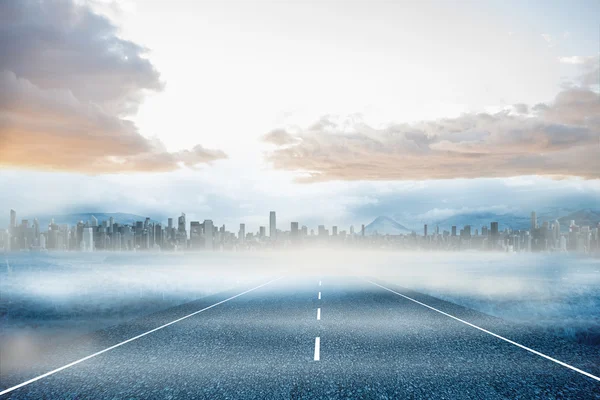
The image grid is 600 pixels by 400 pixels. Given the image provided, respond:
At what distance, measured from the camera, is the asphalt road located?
28.0 feet

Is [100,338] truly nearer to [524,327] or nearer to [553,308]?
[524,327]

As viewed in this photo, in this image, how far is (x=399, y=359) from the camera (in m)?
11.1

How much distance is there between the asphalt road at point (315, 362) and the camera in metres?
8.52

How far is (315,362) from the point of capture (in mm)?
10789

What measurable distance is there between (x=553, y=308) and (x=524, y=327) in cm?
1232

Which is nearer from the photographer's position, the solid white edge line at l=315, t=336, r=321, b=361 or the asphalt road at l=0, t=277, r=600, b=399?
the asphalt road at l=0, t=277, r=600, b=399

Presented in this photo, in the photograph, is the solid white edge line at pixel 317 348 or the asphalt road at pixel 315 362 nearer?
the asphalt road at pixel 315 362

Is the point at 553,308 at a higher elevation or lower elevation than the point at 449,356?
lower

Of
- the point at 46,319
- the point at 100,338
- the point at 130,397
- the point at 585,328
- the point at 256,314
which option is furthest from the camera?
the point at 46,319

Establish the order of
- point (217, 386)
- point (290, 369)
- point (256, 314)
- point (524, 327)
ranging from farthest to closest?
1. point (256, 314)
2. point (524, 327)
3. point (290, 369)
4. point (217, 386)

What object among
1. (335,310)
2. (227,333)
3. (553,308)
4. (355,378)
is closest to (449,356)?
(355,378)

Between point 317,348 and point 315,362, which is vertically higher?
Result: point 315,362

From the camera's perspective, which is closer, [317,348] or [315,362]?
[315,362]

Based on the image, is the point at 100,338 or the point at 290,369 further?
the point at 100,338
